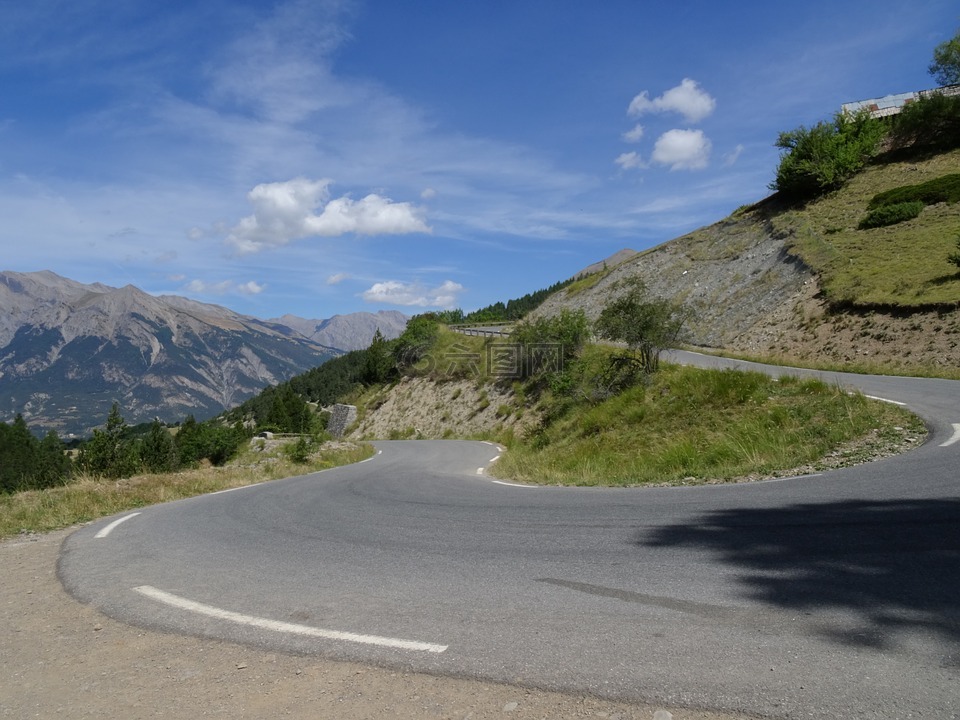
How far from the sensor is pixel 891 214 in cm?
3672

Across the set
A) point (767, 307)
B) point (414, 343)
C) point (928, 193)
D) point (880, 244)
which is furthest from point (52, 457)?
point (928, 193)

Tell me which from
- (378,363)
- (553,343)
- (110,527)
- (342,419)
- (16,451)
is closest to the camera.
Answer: (110,527)

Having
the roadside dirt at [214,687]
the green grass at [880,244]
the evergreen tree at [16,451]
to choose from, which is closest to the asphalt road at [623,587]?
the roadside dirt at [214,687]

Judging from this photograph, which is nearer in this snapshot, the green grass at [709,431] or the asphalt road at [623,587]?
the asphalt road at [623,587]

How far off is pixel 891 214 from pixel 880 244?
4220mm

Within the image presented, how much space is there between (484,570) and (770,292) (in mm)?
37054

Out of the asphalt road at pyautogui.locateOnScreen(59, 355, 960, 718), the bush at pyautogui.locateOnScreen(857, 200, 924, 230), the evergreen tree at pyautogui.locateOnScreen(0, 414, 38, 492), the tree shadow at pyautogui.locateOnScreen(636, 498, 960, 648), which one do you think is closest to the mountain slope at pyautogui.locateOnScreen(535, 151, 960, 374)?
the bush at pyautogui.locateOnScreen(857, 200, 924, 230)

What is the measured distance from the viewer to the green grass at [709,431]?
987 centimetres

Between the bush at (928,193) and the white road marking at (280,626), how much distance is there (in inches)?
1712

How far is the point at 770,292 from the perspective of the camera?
37062mm

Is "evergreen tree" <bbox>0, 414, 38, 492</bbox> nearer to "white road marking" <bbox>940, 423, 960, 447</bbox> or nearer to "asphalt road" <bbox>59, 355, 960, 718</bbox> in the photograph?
"asphalt road" <bbox>59, 355, 960, 718</bbox>

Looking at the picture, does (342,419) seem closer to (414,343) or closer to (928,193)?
(414,343)

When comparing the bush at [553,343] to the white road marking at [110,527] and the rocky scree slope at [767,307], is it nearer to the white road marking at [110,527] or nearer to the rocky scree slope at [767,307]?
the rocky scree slope at [767,307]

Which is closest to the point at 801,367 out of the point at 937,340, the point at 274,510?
the point at 937,340
